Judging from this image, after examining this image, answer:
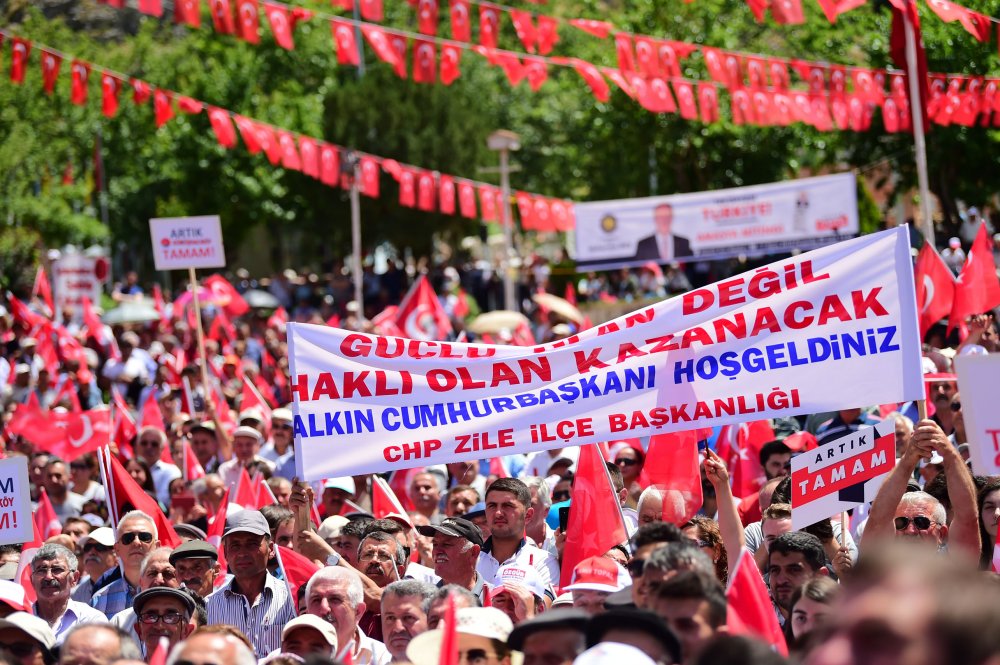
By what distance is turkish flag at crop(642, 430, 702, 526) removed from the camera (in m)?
7.63

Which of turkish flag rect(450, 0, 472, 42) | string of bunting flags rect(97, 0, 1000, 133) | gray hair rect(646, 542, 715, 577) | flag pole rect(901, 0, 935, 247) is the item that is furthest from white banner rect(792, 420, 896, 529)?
turkish flag rect(450, 0, 472, 42)

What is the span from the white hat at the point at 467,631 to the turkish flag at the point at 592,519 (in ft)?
6.13

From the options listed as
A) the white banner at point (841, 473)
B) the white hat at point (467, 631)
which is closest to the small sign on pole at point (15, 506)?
the white hat at point (467, 631)

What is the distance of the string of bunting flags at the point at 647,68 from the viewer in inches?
608

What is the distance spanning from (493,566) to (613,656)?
12.5 ft

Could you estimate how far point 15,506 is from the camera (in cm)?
780

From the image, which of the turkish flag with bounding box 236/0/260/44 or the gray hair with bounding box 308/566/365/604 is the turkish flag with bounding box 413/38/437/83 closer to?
the turkish flag with bounding box 236/0/260/44

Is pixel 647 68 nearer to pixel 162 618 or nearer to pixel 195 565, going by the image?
pixel 195 565

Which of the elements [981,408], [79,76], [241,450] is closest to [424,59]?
[79,76]

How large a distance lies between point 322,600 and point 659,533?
5.61 feet

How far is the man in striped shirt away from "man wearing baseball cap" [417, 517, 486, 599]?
0.75 meters

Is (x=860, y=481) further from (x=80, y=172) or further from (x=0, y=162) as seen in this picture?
(x=80, y=172)

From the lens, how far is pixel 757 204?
72.2ft

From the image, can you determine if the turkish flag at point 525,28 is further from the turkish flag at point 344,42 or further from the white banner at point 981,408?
the white banner at point 981,408
